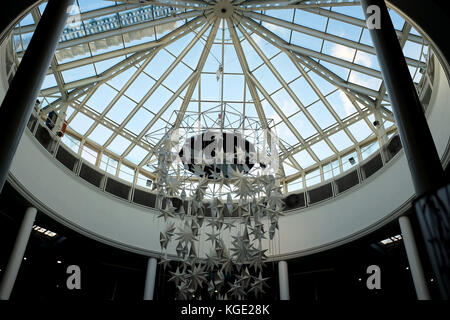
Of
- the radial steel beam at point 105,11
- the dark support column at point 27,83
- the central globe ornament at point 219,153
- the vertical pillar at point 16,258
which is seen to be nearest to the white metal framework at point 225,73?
the radial steel beam at point 105,11

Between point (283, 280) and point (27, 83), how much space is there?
13.8m

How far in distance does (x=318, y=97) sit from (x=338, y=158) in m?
3.59

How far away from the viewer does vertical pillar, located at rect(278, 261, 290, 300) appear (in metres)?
15.8

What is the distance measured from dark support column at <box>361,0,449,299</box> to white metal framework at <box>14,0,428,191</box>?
661cm

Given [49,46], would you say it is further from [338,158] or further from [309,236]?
[338,158]

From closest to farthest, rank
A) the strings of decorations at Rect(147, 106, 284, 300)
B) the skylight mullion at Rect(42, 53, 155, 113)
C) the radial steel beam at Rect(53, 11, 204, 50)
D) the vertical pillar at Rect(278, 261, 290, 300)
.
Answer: the strings of decorations at Rect(147, 106, 284, 300)
the radial steel beam at Rect(53, 11, 204, 50)
the skylight mullion at Rect(42, 53, 155, 113)
the vertical pillar at Rect(278, 261, 290, 300)

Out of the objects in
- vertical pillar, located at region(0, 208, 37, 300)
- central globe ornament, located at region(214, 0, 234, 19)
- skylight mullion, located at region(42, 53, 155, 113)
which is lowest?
vertical pillar, located at region(0, 208, 37, 300)

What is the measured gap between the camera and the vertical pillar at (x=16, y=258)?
11188 millimetres

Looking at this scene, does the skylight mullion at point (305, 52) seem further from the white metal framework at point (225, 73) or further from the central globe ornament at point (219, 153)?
the central globe ornament at point (219, 153)

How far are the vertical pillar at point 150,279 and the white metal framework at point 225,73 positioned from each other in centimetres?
438

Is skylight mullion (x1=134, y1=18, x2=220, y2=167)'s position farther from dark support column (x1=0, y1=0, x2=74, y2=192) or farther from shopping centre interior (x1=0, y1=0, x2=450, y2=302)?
dark support column (x1=0, y1=0, x2=74, y2=192)

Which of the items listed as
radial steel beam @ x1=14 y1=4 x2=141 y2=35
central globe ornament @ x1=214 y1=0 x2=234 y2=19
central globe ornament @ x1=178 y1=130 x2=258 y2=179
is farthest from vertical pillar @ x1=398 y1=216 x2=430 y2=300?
radial steel beam @ x1=14 y1=4 x2=141 y2=35

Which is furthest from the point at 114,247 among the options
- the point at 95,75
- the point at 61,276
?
the point at 95,75

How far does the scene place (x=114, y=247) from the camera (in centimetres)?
1577
